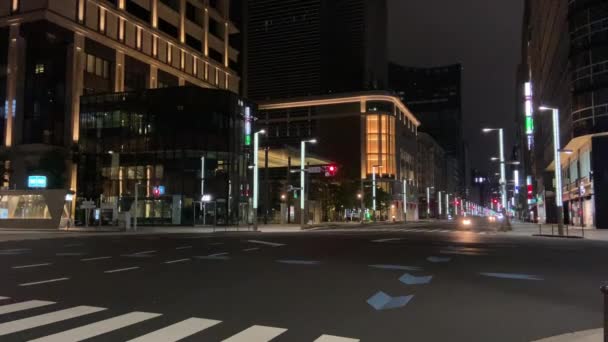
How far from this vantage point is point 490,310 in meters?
10.2

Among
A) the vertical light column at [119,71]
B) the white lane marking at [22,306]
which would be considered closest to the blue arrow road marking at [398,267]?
Answer: the white lane marking at [22,306]

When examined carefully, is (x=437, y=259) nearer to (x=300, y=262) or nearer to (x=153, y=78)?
(x=300, y=262)

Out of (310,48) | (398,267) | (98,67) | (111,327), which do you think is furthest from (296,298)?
(310,48)

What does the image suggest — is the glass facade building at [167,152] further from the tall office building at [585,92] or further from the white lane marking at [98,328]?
the white lane marking at [98,328]

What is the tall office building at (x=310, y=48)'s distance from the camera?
532ft

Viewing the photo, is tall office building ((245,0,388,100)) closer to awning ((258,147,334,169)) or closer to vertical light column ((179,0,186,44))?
awning ((258,147,334,169))

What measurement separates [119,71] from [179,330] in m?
74.6

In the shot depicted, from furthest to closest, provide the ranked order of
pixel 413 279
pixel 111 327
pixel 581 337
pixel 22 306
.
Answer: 1. pixel 413 279
2. pixel 22 306
3. pixel 111 327
4. pixel 581 337

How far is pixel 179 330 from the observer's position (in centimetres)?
825

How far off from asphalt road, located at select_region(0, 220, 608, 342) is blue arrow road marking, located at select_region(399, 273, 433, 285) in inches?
1.1

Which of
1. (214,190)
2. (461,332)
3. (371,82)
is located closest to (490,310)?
(461,332)

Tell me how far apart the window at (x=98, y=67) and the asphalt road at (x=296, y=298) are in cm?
5931

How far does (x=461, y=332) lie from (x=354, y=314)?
2.03 meters

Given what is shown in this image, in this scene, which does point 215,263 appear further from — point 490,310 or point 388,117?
point 388,117
